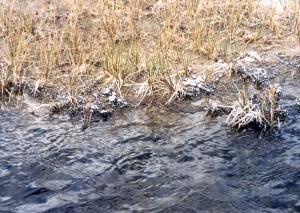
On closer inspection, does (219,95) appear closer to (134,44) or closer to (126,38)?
(134,44)

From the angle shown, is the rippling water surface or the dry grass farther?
the dry grass

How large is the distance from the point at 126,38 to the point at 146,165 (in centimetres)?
344

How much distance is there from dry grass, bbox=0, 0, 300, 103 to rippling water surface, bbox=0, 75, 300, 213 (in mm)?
848

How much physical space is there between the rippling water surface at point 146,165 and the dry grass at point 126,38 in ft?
2.78

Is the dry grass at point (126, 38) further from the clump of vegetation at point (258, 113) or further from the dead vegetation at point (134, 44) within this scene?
the clump of vegetation at point (258, 113)

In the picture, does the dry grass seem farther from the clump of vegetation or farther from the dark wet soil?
the clump of vegetation

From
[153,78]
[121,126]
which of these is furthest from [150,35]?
[121,126]

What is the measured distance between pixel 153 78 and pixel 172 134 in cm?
119

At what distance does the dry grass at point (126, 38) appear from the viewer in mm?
6938

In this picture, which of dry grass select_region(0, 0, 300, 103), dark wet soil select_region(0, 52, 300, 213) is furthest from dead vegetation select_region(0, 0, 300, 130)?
dark wet soil select_region(0, 52, 300, 213)

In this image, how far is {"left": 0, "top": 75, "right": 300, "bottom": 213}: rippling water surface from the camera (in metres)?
4.51

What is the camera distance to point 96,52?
24.4 ft

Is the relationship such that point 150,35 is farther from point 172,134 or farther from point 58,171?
point 58,171

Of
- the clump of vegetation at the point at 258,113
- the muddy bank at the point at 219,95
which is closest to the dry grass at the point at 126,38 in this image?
the muddy bank at the point at 219,95
